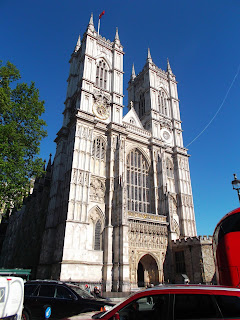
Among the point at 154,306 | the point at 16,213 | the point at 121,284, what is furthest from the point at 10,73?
the point at 16,213

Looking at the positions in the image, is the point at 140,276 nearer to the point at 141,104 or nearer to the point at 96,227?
the point at 96,227

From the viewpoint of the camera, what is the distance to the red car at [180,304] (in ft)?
11.7

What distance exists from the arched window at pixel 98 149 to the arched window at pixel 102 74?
354 inches

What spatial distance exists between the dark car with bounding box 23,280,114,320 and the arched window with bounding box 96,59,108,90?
94.2 feet

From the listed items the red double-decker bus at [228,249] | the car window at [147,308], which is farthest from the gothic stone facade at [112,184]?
the car window at [147,308]

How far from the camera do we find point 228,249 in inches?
345

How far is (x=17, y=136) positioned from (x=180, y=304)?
1530 centimetres

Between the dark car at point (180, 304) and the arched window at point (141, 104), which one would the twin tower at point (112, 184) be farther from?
the dark car at point (180, 304)

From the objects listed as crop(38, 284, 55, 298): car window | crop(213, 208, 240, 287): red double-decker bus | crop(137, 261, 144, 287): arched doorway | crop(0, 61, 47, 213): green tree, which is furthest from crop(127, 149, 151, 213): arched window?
crop(38, 284, 55, 298): car window

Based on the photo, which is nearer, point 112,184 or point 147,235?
point 147,235

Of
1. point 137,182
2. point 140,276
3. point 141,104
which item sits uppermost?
point 141,104

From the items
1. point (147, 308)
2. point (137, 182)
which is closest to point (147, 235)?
point (137, 182)

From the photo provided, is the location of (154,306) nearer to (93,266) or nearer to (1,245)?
(93,266)

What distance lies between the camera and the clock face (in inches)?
1191
